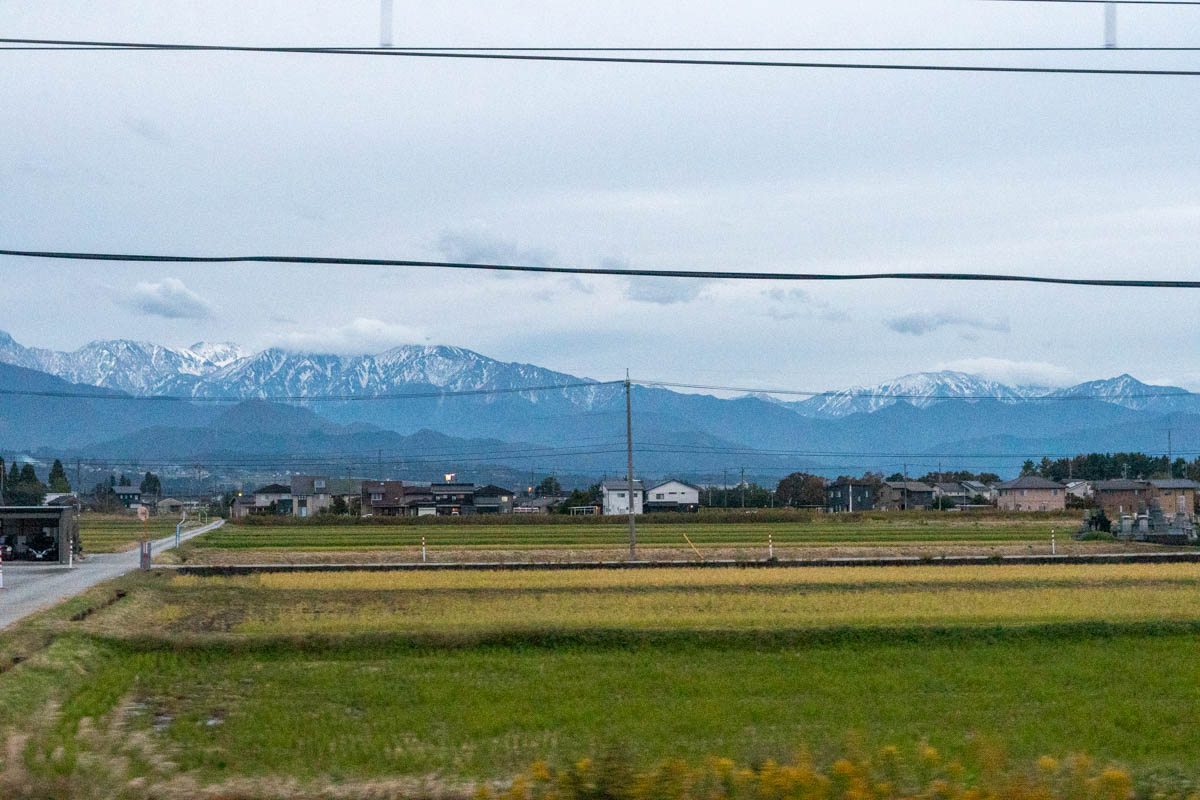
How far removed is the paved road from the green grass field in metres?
0.97

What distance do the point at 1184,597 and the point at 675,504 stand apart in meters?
106

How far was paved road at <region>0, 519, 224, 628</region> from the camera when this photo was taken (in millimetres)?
23867

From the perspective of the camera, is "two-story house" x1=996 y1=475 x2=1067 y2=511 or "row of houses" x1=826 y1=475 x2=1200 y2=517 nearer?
"row of houses" x1=826 y1=475 x2=1200 y2=517

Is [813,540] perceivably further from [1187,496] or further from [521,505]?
[521,505]

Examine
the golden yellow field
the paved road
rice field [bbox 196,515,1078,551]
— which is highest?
the paved road

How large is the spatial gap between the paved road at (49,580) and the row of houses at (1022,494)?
2906 inches

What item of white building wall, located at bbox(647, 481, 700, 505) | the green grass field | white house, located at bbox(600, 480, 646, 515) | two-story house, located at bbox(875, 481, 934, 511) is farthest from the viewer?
white building wall, located at bbox(647, 481, 700, 505)

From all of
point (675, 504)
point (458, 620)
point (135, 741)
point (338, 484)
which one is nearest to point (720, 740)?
point (135, 741)

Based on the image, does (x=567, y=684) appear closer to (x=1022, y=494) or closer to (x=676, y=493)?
(x=1022, y=494)

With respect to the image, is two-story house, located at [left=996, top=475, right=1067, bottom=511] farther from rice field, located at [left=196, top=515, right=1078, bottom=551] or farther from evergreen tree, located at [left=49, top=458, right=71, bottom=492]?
evergreen tree, located at [left=49, top=458, right=71, bottom=492]

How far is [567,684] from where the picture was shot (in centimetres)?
1562

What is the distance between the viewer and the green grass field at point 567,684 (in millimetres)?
11047

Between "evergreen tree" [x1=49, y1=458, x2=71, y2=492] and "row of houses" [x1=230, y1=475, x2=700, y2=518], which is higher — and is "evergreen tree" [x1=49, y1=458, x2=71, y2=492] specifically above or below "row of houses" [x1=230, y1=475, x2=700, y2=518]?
above

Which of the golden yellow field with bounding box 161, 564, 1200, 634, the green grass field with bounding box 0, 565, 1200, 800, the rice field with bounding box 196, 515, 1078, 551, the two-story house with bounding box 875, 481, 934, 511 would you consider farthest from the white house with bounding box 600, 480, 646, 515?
the green grass field with bounding box 0, 565, 1200, 800
